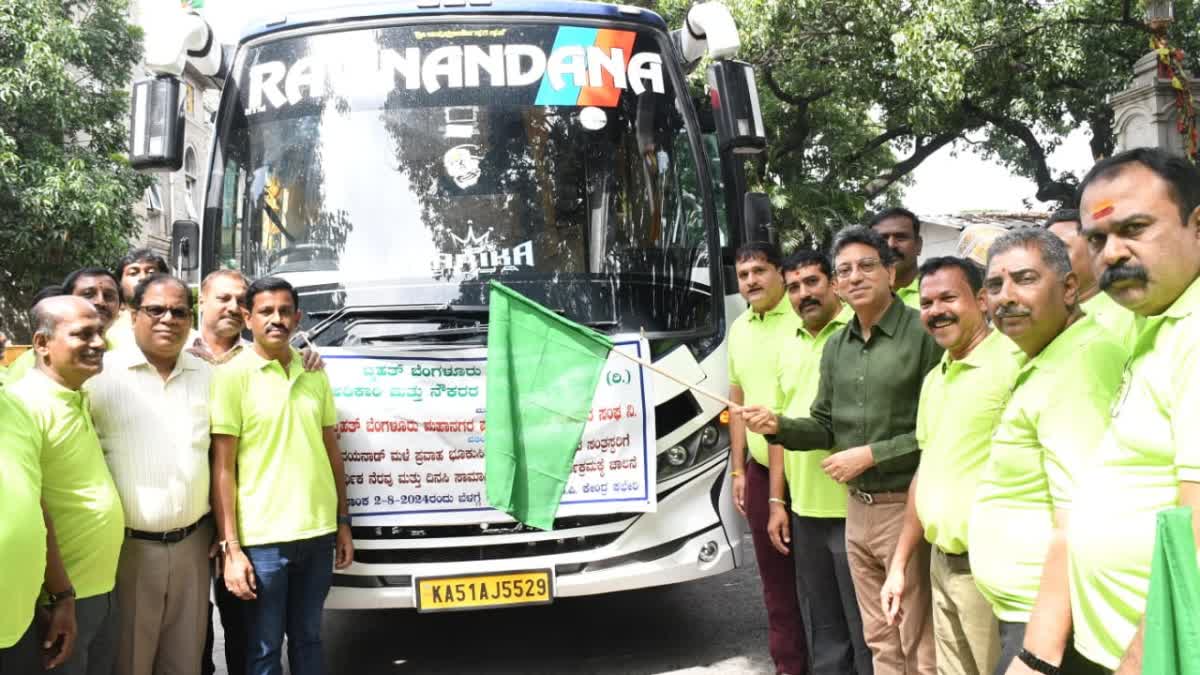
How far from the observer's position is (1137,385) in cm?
188

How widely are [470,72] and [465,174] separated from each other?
1.62 feet

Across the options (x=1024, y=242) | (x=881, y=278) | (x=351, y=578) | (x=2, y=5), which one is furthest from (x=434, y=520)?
(x=2, y=5)

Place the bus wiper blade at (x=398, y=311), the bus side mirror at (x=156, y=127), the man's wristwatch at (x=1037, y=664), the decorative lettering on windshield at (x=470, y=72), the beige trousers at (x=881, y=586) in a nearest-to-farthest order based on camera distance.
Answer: the man's wristwatch at (x=1037, y=664) → the beige trousers at (x=881, y=586) → the bus wiper blade at (x=398, y=311) → the decorative lettering on windshield at (x=470, y=72) → the bus side mirror at (x=156, y=127)

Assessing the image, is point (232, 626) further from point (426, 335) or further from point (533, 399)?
point (533, 399)

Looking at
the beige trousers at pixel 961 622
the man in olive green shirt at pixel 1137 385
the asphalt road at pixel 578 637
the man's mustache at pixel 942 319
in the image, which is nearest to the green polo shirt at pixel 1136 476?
the man in olive green shirt at pixel 1137 385

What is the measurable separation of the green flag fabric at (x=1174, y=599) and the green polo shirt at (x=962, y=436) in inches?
51.0

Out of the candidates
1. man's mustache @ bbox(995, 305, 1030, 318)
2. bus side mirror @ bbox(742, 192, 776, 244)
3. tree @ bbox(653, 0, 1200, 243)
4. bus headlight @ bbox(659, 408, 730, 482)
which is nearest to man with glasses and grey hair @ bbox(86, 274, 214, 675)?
bus headlight @ bbox(659, 408, 730, 482)

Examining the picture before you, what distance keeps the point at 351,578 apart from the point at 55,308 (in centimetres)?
174

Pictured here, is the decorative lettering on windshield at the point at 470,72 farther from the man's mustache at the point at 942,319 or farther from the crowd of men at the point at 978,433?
the man's mustache at the point at 942,319

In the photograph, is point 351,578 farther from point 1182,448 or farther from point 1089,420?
point 1182,448

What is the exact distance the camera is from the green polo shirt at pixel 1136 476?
5.78 feet

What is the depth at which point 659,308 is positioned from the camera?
480 cm

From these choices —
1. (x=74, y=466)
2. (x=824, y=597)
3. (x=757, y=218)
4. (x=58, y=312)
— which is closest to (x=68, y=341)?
(x=58, y=312)

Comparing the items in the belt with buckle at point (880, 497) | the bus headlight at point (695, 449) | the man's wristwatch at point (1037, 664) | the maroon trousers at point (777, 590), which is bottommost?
the maroon trousers at point (777, 590)
